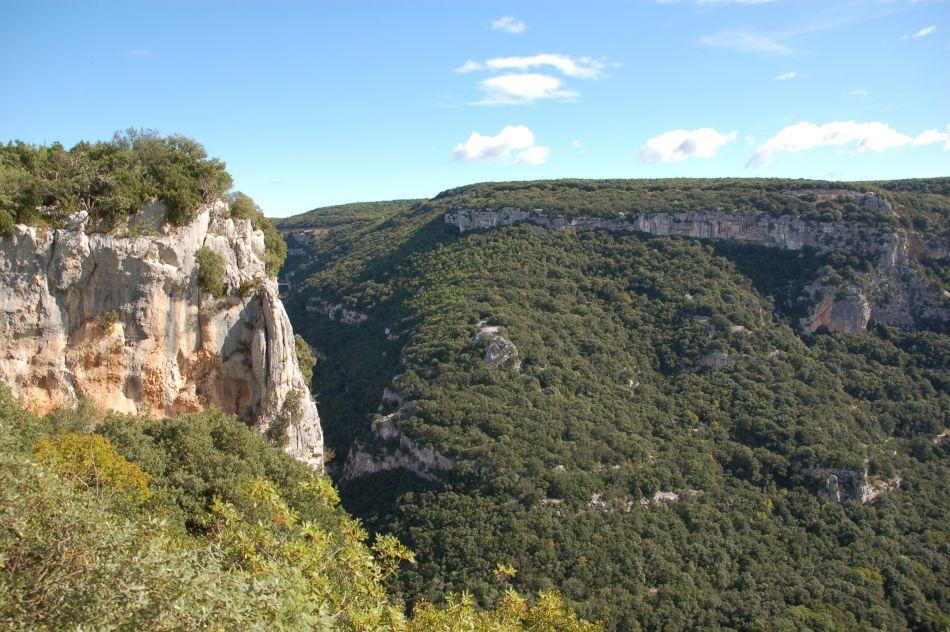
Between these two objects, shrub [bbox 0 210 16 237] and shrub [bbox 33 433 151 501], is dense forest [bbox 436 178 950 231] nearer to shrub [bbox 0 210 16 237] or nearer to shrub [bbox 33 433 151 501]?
shrub [bbox 0 210 16 237]

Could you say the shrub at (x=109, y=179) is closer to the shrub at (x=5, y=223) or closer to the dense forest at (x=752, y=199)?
the shrub at (x=5, y=223)

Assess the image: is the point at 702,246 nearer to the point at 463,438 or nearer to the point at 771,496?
the point at 771,496

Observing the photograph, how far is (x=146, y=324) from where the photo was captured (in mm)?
15859

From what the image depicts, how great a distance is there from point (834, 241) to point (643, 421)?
3441 cm

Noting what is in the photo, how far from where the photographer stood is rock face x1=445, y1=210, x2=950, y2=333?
53.3 meters

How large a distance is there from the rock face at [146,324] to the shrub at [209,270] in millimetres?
184

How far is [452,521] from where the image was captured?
30.3 meters

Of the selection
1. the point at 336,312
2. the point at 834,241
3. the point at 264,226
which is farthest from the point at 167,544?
the point at 834,241

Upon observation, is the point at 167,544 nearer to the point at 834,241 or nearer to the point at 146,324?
the point at 146,324

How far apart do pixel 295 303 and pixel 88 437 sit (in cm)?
5432

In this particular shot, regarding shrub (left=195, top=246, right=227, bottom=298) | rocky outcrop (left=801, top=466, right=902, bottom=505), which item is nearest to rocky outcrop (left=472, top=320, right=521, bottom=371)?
rocky outcrop (left=801, top=466, right=902, bottom=505)

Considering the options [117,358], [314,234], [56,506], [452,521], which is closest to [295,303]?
[314,234]

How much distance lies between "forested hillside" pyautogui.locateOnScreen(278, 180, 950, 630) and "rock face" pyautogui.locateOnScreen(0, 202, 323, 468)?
1488cm

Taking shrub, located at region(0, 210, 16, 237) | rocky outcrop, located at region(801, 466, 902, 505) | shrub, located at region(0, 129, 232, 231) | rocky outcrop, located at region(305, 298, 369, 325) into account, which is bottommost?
rocky outcrop, located at region(801, 466, 902, 505)
